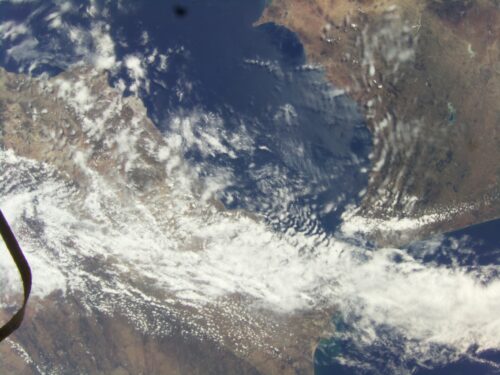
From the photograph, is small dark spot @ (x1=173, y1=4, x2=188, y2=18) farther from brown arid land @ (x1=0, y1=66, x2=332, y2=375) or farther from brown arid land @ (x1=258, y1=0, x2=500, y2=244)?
brown arid land @ (x1=0, y1=66, x2=332, y2=375)

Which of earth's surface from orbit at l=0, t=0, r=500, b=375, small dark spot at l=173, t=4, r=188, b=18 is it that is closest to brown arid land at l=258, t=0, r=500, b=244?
earth's surface from orbit at l=0, t=0, r=500, b=375

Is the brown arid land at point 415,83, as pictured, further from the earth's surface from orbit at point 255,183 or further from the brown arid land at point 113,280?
the brown arid land at point 113,280

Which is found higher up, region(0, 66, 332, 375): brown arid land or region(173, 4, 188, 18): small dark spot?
region(173, 4, 188, 18): small dark spot

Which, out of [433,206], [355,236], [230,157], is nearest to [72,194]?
[230,157]

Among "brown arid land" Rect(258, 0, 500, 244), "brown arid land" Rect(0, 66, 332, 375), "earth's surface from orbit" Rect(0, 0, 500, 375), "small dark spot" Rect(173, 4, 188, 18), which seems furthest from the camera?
"brown arid land" Rect(0, 66, 332, 375)

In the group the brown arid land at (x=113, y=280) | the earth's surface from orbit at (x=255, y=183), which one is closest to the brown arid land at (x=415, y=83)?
the earth's surface from orbit at (x=255, y=183)

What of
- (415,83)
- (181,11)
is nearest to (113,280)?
(181,11)

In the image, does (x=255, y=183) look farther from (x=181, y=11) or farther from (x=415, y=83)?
(x=181, y=11)
